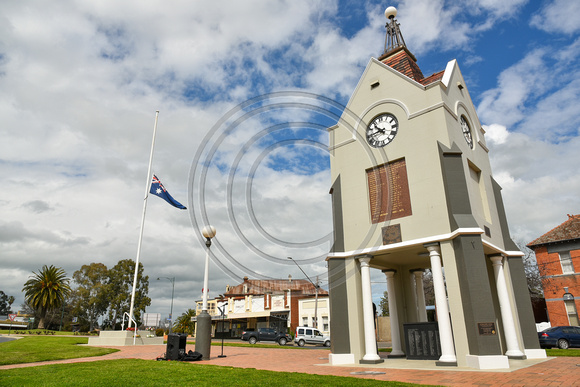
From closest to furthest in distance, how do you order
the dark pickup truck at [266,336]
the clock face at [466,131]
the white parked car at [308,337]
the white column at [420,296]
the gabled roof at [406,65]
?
1. the clock face at [466,131]
2. the gabled roof at [406,65]
3. the white column at [420,296]
4. the white parked car at [308,337]
5. the dark pickup truck at [266,336]

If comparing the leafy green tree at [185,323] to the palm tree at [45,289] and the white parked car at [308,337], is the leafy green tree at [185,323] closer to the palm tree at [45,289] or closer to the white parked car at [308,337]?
the palm tree at [45,289]

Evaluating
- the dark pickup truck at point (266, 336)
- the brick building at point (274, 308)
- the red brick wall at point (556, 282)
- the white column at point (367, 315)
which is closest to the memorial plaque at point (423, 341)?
the white column at point (367, 315)

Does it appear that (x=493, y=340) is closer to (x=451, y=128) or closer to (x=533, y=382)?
(x=533, y=382)

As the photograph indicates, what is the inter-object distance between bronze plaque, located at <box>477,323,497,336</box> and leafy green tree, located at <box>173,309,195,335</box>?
218 ft

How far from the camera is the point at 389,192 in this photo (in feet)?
58.1

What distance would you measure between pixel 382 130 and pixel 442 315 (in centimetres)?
963

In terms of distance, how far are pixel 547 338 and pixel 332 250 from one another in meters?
17.4

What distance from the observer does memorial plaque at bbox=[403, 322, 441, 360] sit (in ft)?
54.0

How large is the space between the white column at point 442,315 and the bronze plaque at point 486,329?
1181mm

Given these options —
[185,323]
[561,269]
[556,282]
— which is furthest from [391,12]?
[185,323]

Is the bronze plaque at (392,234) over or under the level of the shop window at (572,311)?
over

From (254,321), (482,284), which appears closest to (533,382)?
(482,284)

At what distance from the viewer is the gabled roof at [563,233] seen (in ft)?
118

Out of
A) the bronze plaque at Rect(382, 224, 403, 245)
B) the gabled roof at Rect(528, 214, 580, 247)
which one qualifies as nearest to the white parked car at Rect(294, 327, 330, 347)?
the bronze plaque at Rect(382, 224, 403, 245)
